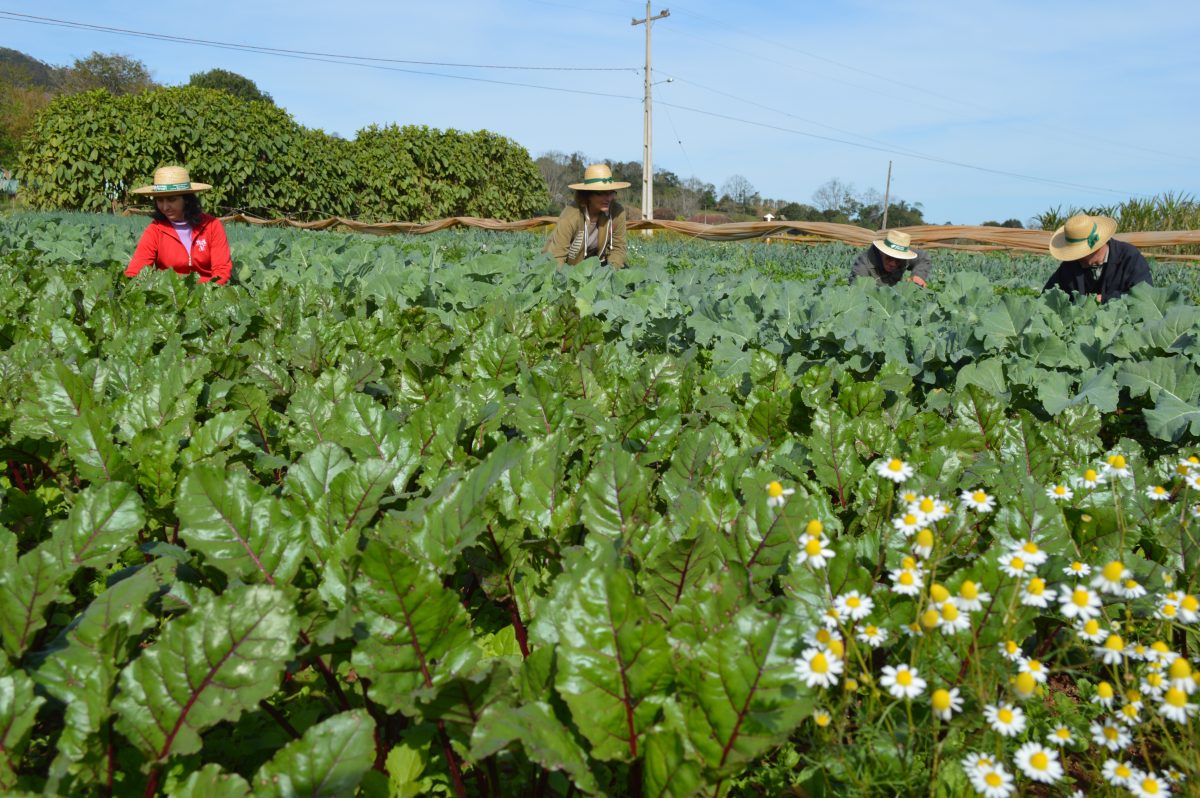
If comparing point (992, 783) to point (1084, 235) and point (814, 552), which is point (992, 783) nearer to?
point (814, 552)

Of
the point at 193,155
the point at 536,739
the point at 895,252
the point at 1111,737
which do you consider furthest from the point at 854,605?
the point at 193,155

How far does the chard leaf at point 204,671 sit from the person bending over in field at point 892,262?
7.96m

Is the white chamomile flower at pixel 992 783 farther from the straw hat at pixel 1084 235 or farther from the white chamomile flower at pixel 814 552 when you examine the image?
the straw hat at pixel 1084 235

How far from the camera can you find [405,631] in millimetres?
1427

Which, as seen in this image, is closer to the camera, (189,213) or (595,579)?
(595,579)

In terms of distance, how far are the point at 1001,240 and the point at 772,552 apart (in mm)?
15836

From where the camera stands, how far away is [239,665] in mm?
1364

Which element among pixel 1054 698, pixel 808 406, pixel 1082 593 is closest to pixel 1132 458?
pixel 1054 698

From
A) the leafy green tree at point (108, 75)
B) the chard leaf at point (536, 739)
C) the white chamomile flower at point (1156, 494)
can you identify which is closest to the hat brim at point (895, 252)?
the white chamomile flower at point (1156, 494)

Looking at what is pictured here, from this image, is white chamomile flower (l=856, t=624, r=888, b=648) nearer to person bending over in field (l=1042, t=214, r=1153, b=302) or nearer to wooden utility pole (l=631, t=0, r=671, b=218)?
person bending over in field (l=1042, t=214, r=1153, b=302)

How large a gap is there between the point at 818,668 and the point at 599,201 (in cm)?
743

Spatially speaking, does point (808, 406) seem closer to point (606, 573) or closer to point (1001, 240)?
point (606, 573)

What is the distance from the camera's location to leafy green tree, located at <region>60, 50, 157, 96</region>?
66188 mm

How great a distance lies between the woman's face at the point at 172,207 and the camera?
7047mm
